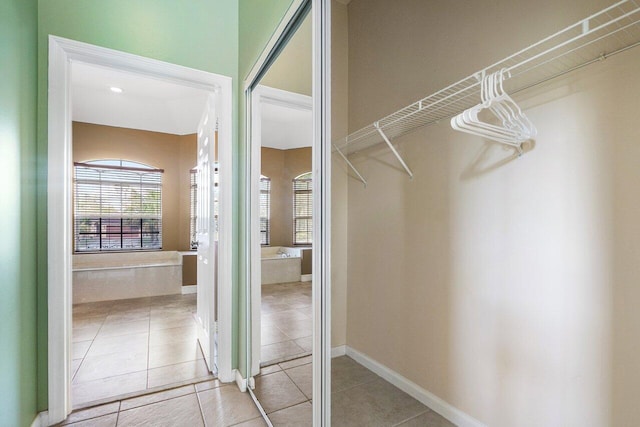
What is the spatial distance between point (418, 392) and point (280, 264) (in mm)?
887

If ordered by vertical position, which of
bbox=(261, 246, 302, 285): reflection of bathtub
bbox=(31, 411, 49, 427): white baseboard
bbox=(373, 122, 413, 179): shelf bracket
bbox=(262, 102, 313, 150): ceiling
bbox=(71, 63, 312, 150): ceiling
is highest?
bbox=(71, 63, 312, 150): ceiling

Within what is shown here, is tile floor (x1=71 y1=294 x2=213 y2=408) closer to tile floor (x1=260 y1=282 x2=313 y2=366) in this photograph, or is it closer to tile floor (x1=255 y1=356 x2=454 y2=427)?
tile floor (x1=260 y1=282 x2=313 y2=366)

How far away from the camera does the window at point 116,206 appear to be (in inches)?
198

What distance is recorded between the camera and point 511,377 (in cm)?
110

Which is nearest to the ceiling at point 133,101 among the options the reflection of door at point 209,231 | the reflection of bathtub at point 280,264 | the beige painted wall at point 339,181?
the reflection of door at point 209,231

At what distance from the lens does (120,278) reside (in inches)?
174

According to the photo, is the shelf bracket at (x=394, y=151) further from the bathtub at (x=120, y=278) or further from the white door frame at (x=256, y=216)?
the bathtub at (x=120, y=278)

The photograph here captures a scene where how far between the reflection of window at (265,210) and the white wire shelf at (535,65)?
0.67m

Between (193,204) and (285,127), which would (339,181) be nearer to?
(285,127)

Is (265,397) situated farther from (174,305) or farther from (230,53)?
(174,305)

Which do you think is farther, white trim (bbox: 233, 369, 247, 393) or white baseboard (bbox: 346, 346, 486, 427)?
white trim (bbox: 233, 369, 247, 393)

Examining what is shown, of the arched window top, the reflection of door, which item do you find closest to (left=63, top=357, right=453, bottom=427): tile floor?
the reflection of door

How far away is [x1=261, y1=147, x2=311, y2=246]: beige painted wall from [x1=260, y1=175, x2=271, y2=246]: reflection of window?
4cm

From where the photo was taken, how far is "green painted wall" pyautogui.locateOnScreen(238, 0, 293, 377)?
1.82 m
